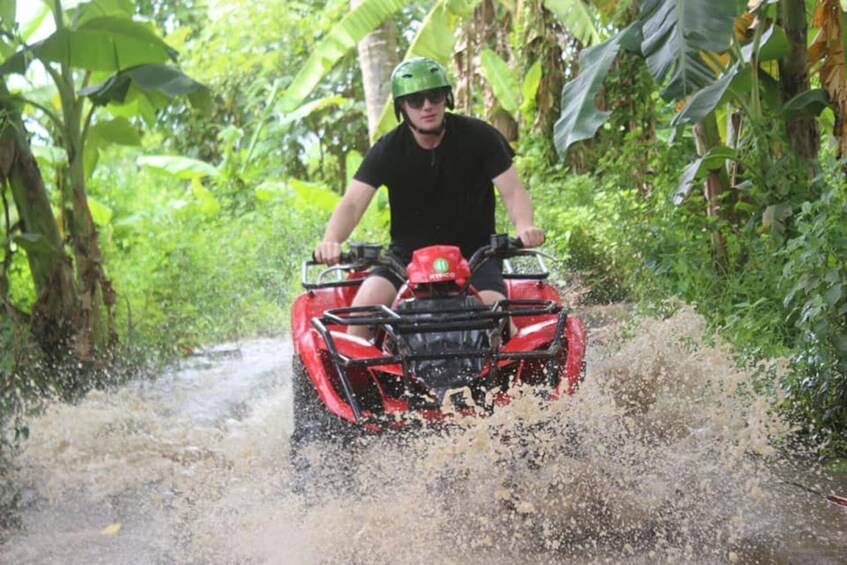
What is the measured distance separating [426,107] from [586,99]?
146cm

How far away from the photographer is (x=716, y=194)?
26.0 ft

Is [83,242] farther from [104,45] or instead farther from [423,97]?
[423,97]

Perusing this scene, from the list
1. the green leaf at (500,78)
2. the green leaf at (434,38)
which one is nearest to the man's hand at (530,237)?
the green leaf at (434,38)

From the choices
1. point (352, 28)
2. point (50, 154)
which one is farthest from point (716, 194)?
point (50, 154)

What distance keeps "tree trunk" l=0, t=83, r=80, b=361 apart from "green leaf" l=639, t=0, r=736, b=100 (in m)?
4.98

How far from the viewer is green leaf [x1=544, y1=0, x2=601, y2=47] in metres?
11.5

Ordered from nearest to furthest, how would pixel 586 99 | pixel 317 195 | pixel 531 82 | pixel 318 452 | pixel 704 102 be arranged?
pixel 318 452
pixel 704 102
pixel 586 99
pixel 531 82
pixel 317 195

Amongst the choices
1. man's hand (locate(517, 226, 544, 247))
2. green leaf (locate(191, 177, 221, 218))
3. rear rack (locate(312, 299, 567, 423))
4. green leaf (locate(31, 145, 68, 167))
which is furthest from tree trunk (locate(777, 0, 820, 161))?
green leaf (locate(191, 177, 221, 218))

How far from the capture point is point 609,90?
445 inches

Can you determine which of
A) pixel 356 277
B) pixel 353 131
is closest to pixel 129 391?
pixel 356 277

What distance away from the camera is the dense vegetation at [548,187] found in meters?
6.21

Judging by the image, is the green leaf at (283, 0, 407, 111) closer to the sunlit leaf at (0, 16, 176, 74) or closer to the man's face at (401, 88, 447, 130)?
the sunlit leaf at (0, 16, 176, 74)

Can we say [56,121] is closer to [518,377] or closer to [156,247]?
[156,247]

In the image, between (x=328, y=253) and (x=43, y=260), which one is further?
(x=43, y=260)
